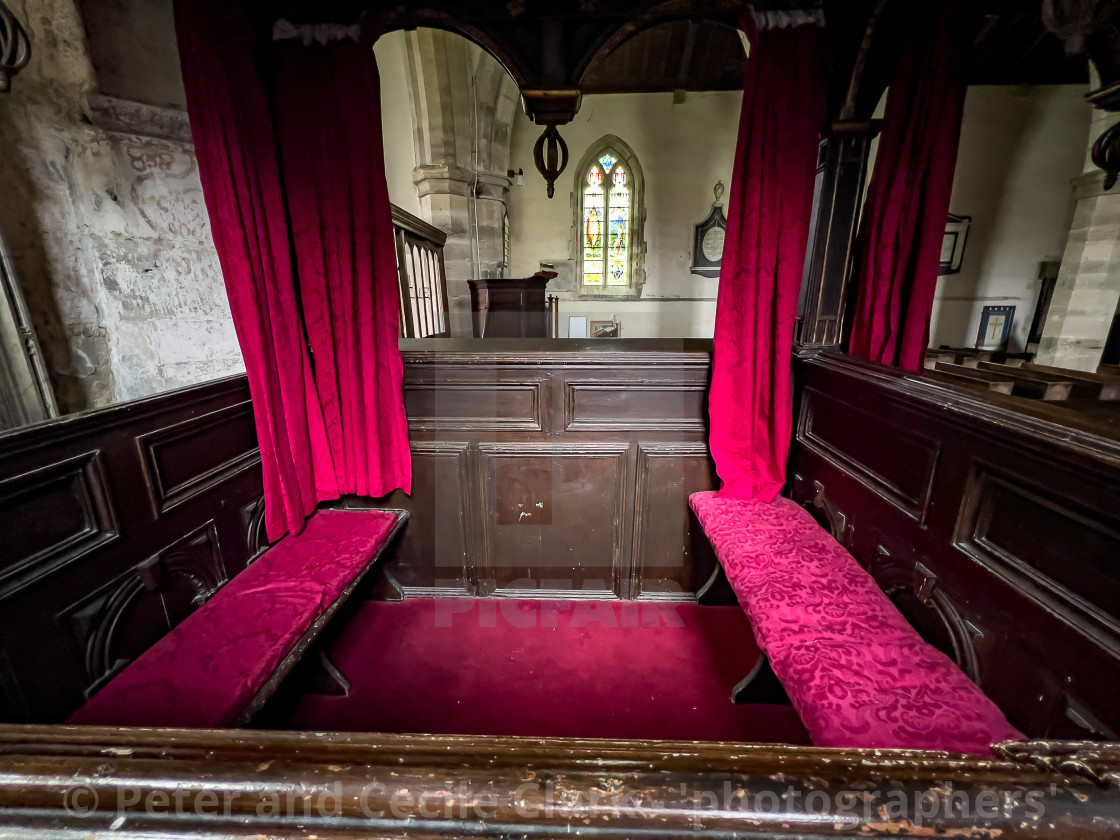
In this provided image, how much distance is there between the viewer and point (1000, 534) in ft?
3.98

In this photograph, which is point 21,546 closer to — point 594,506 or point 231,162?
point 231,162

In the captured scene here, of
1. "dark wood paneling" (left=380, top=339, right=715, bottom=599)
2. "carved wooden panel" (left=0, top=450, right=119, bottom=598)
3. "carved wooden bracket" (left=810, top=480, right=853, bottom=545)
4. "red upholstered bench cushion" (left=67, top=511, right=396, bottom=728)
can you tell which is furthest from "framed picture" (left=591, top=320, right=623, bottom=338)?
"carved wooden panel" (left=0, top=450, right=119, bottom=598)

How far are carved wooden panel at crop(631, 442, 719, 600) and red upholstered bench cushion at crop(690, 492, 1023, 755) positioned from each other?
1.55 ft

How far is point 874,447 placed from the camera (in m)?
1.68

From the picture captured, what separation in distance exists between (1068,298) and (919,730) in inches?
227

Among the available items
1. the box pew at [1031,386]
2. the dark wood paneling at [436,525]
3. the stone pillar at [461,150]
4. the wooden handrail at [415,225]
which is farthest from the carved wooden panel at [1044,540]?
the stone pillar at [461,150]

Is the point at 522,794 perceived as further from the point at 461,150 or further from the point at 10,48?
the point at 461,150

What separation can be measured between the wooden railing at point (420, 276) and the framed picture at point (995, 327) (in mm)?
8992

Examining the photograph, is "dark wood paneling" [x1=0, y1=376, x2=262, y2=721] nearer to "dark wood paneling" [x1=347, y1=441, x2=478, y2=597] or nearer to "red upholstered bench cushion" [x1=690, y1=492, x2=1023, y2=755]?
"dark wood paneling" [x1=347, y1=441, x2=478, y2=597]

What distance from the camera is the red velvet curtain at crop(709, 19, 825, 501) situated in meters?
1.73

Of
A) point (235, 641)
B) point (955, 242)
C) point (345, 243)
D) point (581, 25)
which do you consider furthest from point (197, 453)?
point (955, 242)

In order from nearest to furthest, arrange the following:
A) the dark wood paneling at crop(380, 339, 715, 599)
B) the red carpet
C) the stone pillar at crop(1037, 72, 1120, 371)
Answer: the red carpet
the dark wood paneling at crop(380, 339, 715, 599)
the stone pillar at crop(1037, 72, 1120, 371)

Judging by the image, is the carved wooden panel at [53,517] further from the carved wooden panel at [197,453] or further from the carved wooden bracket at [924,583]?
the carved wooden bracket at [924,583]

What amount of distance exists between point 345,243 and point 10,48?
1.09 meters
